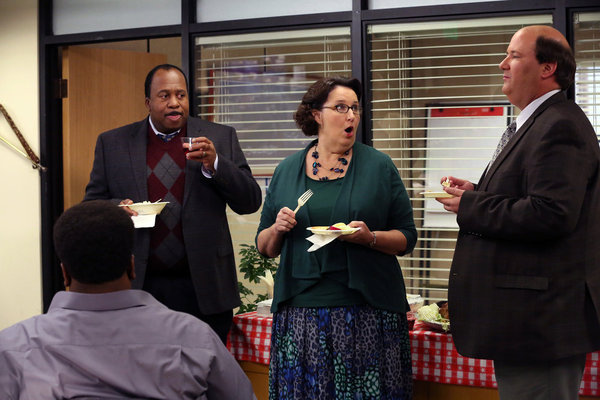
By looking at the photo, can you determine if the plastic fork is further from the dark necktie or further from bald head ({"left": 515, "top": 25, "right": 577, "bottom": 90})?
bald head ({"left": 515, "top": 25, "right": 577, "bottom": 90})

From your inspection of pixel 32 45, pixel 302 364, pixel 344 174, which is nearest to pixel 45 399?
pixel 302 364

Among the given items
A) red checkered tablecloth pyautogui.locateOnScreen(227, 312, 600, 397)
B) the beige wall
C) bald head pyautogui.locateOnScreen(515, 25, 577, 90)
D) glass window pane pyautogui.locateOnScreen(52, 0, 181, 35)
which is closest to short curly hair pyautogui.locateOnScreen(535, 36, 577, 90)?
bald head pyautogui.locateOnScreen(515, 25, 577, 90)

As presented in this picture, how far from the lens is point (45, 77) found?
4.91 meters

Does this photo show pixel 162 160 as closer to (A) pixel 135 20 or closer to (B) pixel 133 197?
(B) pixel 133 197

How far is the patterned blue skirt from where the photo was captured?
2.88 metres

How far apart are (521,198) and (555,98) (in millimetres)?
351

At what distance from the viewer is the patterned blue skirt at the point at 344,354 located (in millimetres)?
2877

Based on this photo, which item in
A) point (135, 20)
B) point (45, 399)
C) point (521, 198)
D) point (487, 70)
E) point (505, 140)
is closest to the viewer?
point (45, 399)

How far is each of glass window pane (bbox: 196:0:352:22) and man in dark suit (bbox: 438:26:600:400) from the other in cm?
192

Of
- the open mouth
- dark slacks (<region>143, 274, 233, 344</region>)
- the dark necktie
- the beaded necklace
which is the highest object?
the open mouth

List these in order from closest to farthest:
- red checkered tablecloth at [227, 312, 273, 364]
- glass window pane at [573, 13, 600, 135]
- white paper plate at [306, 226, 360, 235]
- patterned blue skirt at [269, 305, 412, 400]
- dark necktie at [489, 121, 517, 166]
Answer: dark necktie at [489, 121, 517, 166] → white paper plate at [306, 226, 360, 235] → patterned blue skirt at [269, 305, 412, 400] → red checkered tablecloth at [227, 312, 273, 364] → glass window pane at [573, 13, 600, 135]

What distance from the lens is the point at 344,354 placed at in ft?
9.43

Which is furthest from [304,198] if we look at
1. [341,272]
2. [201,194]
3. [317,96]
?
[201,194]

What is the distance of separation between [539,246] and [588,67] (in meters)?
1.80
